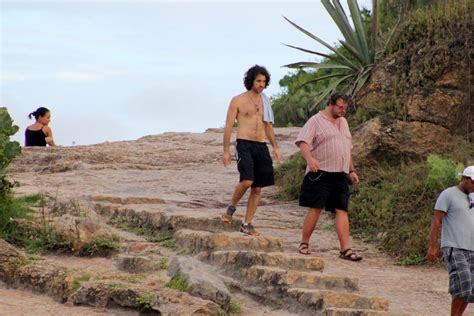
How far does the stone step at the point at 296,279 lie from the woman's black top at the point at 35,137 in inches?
361

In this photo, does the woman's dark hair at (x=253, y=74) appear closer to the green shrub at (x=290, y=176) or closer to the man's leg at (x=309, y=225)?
the man's leg at (x=309, y=225)

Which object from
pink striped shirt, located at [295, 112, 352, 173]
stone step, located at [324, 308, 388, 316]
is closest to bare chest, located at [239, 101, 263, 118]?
pink striped shirt, located at [295, 112, 352, 173]

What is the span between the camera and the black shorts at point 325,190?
11555mm

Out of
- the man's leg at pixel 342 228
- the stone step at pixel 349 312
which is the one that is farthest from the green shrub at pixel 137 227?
the stone step at pixel 349 312

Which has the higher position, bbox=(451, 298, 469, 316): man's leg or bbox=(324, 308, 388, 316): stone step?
bbox=(451, 298, 469, 316): man's leg

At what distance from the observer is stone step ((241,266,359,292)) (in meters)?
9.67

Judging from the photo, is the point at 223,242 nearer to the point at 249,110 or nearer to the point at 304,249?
the point at 304,249

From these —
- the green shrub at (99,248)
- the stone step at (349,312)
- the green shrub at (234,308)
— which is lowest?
the green shrub at (234,308)

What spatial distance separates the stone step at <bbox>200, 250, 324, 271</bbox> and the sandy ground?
0.36 metres

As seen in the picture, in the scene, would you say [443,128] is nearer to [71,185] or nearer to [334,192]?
[334,192]

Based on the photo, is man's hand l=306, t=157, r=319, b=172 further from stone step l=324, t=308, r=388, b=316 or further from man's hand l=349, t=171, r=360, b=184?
stone step l=324, t=308, r=388, b=316

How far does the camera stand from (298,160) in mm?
15148

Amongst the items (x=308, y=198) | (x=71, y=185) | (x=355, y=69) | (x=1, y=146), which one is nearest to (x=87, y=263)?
(x=1, y=146)

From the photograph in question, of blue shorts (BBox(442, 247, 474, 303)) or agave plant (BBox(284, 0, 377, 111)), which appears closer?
blue shorts (BBox(442, 247, 474, 303))
